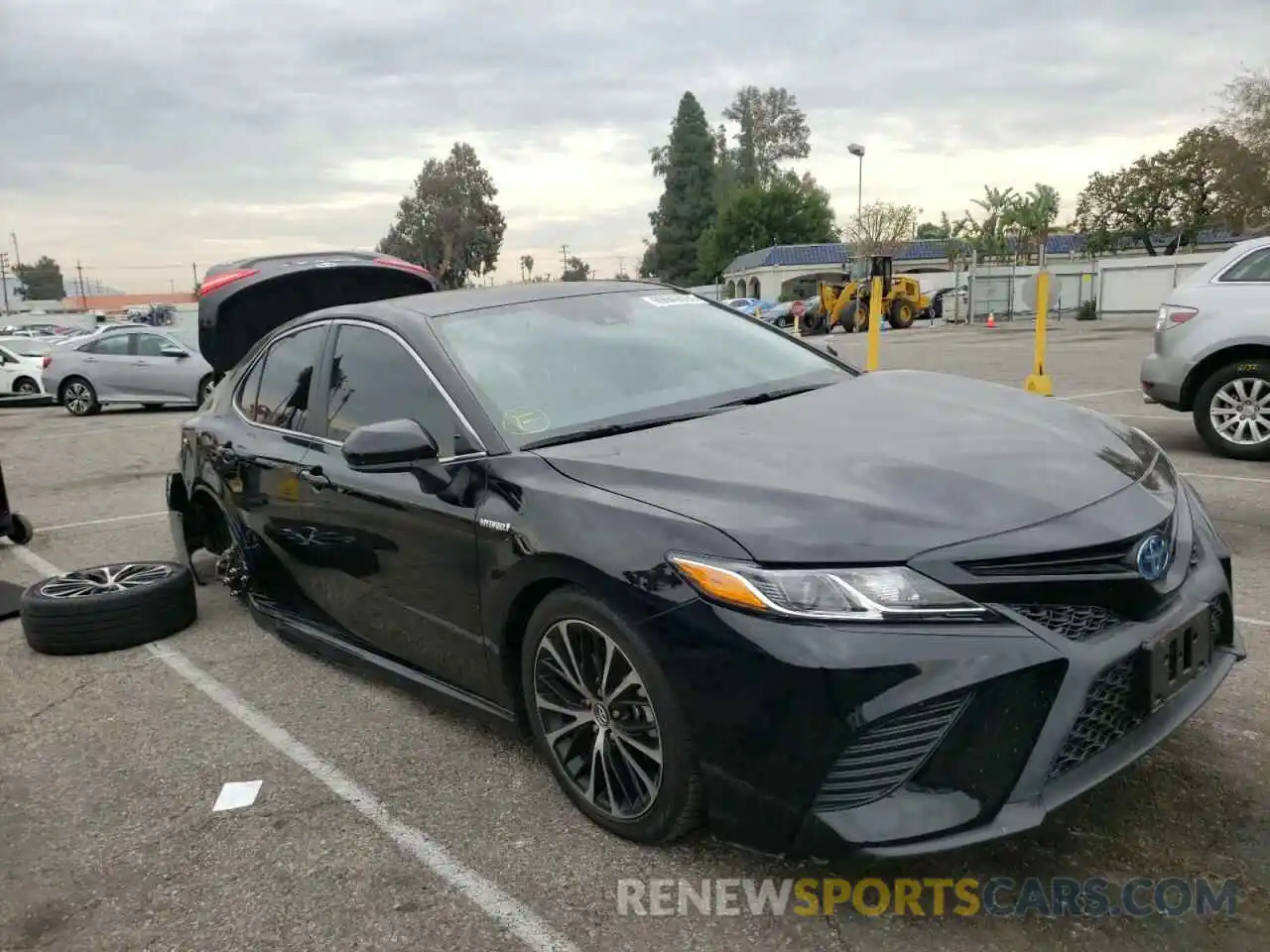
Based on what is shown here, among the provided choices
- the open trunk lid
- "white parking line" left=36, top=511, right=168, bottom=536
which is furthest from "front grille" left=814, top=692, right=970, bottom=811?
"white parking line" left=36, top=511, right=168, bottom=536

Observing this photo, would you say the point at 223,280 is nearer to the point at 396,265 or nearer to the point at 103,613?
the point at 396,265

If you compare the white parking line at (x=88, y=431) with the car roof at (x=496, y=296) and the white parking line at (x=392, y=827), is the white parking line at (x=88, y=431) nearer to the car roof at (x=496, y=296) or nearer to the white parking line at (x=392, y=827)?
the white parking line at (x=392, y=827)

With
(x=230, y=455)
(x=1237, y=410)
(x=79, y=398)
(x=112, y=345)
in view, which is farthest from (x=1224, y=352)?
(x=79, y=398)

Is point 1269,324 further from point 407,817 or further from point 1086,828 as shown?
point 407,817

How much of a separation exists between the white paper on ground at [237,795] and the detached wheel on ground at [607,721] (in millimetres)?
987

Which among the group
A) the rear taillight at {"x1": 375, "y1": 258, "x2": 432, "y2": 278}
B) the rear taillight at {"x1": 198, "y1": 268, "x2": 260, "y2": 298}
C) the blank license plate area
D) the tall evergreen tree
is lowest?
the blank license plate area

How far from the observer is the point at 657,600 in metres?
2.44

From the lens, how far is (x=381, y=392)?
363 cm

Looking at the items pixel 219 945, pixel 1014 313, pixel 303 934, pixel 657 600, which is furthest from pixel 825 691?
pixel 1014 313

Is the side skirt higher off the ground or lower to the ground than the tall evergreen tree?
lower

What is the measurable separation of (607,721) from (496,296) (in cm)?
189

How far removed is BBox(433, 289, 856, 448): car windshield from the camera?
3254mm

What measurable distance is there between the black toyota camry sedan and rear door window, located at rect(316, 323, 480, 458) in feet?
0.04

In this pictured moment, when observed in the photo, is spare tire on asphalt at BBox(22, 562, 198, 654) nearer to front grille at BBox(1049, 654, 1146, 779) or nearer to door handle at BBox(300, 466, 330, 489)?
door handle at BBox(300, 466, 330, 489)
